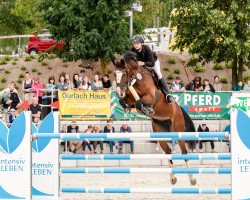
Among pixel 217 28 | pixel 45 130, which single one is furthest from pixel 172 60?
pixel 45 130

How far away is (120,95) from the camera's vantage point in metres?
13.6

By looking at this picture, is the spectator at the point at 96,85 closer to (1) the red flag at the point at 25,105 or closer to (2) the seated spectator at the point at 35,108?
(2) the seated spectator at the point at 35,108

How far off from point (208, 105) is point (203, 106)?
5.6 inches

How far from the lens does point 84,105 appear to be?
23016mm

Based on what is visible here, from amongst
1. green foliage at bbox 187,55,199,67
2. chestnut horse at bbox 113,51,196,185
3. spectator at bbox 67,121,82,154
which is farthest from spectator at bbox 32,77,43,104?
green foliage at bbox 187,55,199,67

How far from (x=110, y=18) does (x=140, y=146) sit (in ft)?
37.2

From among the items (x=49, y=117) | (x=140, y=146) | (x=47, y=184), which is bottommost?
(x=140, y=146)

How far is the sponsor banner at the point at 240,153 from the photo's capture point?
9352 mm

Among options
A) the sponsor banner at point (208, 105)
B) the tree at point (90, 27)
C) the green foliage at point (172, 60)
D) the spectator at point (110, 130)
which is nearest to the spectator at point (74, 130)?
the spectator at point (110, 130)

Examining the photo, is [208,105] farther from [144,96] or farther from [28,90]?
[144,96]

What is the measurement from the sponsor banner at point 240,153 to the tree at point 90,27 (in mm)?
22815

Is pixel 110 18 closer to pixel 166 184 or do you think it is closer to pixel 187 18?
pixel 187 18

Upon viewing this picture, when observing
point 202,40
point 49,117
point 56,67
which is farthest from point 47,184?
point 56,67

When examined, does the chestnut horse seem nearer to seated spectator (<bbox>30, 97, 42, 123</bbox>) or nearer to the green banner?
seated spectator (<bbox>30, 97, 42, 123</bbox>)
